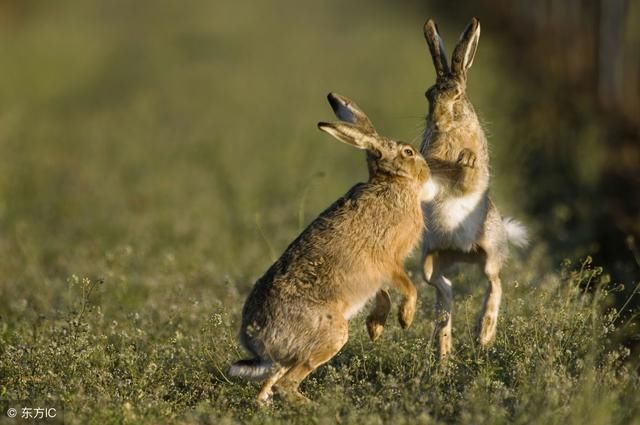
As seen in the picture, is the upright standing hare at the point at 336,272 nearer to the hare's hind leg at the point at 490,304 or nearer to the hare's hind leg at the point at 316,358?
the hare's hind leg at the point at 316,358

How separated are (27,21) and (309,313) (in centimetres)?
2169

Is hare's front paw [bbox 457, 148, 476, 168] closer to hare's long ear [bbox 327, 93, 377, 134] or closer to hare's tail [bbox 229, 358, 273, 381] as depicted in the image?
hare's long ear [bbox 327, 93, 377, 134]

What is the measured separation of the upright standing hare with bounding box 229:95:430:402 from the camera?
5.36m

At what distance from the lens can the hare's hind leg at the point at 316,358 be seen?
5.32 m

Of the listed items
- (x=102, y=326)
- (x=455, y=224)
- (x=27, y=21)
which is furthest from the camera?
(x=27, y=21)

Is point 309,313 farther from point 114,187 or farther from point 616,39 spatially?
point 616,39

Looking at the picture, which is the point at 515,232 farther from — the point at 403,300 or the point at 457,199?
the point at 403,300

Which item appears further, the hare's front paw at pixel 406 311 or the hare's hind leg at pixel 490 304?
the hare's hind leg at pixel 490 304

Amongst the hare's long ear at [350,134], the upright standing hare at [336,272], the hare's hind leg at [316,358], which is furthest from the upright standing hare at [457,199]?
the hare's hind leg at [316,358]

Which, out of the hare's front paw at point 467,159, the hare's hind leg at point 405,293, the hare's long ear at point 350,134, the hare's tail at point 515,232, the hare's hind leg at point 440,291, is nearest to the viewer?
the hare's long ear at point 350,134

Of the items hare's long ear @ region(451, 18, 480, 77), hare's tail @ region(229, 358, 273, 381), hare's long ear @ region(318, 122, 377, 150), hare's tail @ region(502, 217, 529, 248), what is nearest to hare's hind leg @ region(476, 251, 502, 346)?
hare's tail @ region(502, 217, 529, 248)

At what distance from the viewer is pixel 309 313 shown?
5398 mm

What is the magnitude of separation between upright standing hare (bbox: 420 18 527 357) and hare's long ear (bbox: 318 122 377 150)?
0.47m

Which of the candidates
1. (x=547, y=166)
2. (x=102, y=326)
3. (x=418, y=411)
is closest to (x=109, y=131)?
(x=547, y=166)
